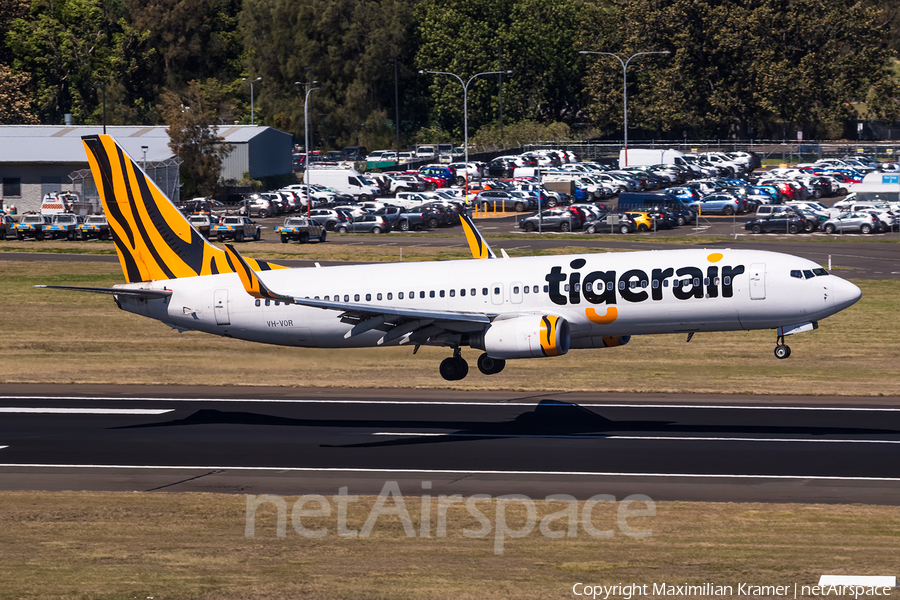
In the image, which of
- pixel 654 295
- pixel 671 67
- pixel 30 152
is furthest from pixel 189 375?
pixel 671 67

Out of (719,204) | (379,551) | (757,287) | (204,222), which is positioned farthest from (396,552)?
(719,204)

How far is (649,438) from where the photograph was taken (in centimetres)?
3959

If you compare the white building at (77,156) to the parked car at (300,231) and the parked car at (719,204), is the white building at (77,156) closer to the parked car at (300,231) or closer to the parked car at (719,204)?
the parked car at (300,231)

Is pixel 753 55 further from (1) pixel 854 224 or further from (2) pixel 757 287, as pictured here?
(2) pixel 757 287

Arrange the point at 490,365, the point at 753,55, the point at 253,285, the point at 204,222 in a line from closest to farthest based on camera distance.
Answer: the point at 253,285 < the point at 490,365 < the point at 204,222 < the point at 753,55

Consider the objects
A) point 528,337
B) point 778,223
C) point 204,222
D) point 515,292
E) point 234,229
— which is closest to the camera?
point 528,337

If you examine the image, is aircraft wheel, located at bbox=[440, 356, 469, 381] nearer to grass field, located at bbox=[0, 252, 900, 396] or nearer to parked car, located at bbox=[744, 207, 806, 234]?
grass field, located at bbox=[0, 252, 900, 396]

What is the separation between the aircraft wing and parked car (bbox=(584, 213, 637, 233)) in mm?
74680

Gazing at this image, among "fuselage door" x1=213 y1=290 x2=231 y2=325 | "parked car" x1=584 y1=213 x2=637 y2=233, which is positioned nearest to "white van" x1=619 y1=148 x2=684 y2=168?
"parked car" x1=584 y1=213 x2=637 y2=233

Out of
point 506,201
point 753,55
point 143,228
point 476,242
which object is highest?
point 753,55

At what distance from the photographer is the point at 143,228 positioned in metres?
47.0

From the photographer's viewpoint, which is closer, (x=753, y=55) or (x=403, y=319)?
(x=403, y=319)

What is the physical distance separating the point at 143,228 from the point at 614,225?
74982mm

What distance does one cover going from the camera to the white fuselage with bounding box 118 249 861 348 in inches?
1598
